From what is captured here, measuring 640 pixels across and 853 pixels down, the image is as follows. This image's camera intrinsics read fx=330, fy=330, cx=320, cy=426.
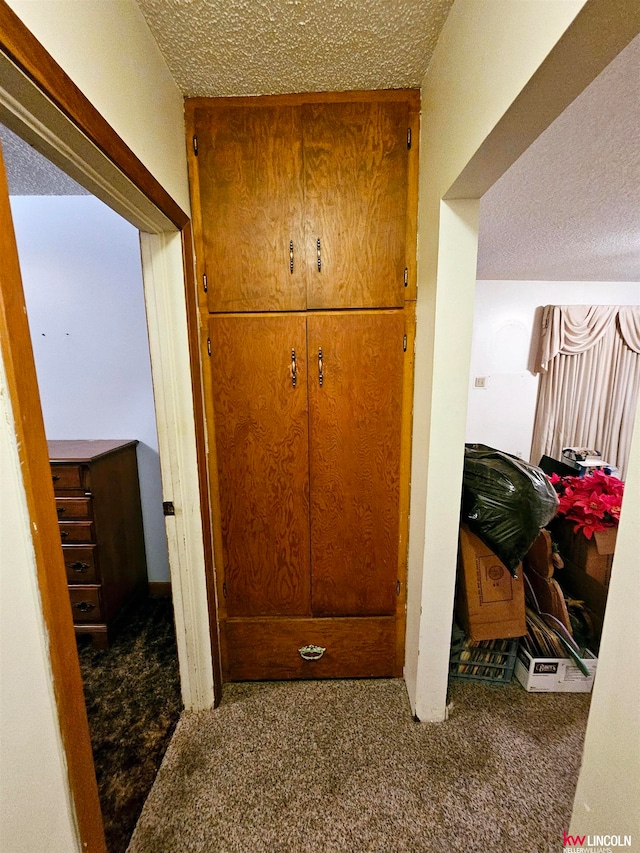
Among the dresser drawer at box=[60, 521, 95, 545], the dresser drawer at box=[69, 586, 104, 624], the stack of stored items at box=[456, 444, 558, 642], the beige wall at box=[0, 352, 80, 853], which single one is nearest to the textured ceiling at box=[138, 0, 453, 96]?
the beige wall at box=[0, 352, 80, 853]

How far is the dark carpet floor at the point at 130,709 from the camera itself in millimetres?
1151

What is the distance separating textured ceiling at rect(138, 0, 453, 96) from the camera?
940 millimetres

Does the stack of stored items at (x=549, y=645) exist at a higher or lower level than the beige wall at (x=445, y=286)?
lower

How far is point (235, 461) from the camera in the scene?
1.43 metres

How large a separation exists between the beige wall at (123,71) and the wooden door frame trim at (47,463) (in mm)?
52

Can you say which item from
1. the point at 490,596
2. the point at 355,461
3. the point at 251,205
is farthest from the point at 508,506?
the point at 251,205

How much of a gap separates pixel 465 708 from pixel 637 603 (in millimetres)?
1422

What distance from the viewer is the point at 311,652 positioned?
154 cm

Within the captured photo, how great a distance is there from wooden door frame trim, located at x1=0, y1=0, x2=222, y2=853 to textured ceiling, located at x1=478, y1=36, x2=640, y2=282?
5.32ft

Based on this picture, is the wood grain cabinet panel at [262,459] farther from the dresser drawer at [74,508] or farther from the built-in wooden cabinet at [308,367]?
the dresser drawer at [74,508]

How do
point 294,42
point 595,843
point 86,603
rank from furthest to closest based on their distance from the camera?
point 86,603 → point 294,42 → point 595,843

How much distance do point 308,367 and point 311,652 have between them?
4.31ft

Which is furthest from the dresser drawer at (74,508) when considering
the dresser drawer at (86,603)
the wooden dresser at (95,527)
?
the dresser drawer at (86,603)

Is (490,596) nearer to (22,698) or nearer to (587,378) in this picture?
(22,698)
